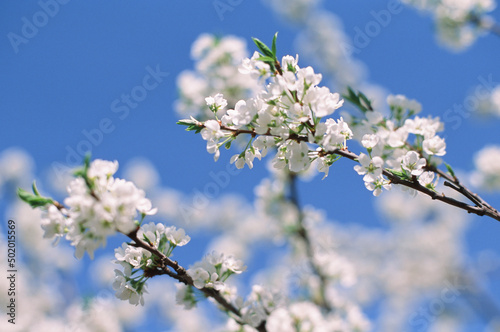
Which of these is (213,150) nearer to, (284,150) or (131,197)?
(284,150)

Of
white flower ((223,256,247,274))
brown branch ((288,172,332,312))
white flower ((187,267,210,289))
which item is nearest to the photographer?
white flower ((187,267,210,289))

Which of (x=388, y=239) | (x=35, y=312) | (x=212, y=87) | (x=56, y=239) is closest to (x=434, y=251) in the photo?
(x=388, y=239)

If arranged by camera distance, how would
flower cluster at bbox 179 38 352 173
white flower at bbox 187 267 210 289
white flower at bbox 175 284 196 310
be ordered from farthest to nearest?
white flower at bbox 175 284 196 310
white flower at bbox 187 267 210 289
flower cluster at bbox 179 38 352 173

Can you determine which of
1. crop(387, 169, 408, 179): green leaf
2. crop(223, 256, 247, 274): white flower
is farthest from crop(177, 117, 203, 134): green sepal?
crop(387, 169, 408, 179): green leaf

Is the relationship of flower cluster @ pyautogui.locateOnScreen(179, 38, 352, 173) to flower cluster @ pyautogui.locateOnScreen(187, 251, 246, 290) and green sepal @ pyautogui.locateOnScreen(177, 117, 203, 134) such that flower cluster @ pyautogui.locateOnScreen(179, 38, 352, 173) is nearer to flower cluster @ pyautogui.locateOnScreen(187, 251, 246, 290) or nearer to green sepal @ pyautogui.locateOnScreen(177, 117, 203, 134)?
green sepal @ pyautogui.locateOnScreen(177, 117, 203, 134)

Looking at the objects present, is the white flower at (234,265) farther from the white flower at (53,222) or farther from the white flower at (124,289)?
the white flower at (53,222)

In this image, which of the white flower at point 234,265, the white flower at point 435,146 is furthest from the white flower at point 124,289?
the white flower at point 435,146

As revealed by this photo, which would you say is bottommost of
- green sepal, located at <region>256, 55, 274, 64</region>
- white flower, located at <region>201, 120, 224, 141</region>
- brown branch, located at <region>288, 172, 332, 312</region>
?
white flower, located at <region>201, 120, 224, 141</region>
